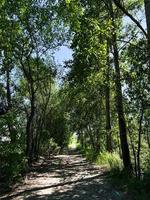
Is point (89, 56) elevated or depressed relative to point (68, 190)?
elevated

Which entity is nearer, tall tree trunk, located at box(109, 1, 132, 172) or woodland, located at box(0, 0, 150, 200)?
woodland, located at box(0, 0, 150, 200)

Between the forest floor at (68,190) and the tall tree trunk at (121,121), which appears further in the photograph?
the tall tree trunk at (121,121)

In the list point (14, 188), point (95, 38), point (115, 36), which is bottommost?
point (14, 188)

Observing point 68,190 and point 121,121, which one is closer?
point 68,190

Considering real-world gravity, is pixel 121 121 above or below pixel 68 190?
above

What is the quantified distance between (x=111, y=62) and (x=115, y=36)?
1617mm

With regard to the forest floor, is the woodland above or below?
above

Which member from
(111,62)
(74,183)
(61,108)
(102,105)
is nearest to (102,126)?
(102,105)

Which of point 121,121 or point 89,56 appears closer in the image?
point 89,56

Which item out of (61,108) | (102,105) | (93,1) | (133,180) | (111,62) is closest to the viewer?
(133,180)

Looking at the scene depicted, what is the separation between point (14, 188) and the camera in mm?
15914

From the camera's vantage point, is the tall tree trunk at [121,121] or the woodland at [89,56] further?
the tall tree trunk at [121,121]

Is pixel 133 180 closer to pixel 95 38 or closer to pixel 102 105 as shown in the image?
pixel 95 38

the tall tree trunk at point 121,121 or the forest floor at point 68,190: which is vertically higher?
the tall tree trunk at point 121,121
